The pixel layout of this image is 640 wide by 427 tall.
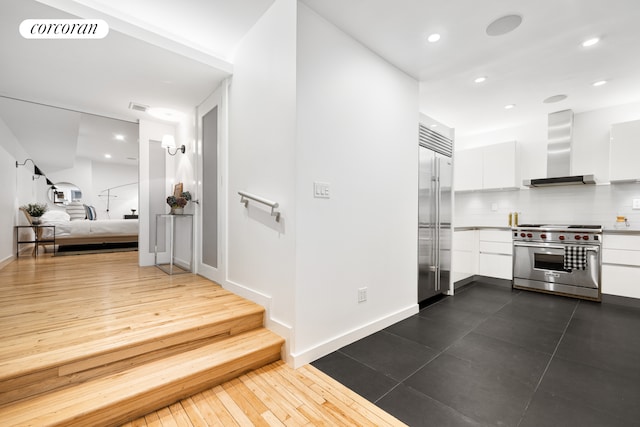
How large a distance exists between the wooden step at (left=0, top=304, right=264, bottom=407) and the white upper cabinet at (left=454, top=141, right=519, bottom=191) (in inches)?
179

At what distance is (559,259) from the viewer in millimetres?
3822

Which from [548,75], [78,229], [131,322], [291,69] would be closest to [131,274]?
[131,322]

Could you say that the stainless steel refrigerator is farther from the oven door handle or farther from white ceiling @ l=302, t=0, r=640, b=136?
the oven door handle

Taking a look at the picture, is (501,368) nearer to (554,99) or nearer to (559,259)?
(559,259)

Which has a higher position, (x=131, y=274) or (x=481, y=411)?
(x=131, y=274)

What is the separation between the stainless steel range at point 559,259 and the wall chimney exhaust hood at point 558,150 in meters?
0.73

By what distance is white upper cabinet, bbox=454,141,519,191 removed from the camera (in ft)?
14.9

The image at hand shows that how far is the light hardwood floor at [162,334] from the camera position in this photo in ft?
4.75

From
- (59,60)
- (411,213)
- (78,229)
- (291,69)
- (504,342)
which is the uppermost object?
(59,60)

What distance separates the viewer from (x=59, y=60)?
2.57 m

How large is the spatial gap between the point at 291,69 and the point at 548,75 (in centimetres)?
308

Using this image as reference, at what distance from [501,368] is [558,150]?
3925 mm

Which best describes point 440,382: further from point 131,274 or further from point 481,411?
point 131,274

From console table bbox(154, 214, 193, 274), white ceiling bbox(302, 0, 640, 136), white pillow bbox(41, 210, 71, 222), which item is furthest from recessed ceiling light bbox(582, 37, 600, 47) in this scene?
white pillow bbox(41, 210, 71, 222)
